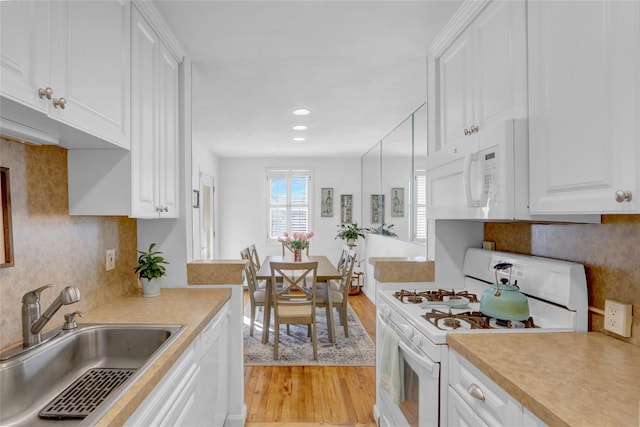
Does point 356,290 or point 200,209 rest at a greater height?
point 200,209

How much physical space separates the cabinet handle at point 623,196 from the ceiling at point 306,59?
4.16 ft

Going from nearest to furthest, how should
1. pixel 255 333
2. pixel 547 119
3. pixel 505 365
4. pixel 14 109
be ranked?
pixel 14 109 → pixel 505 365 → pixel 547 119 → pixel 255 333

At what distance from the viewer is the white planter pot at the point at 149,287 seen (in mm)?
2045

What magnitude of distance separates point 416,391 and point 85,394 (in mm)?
1304

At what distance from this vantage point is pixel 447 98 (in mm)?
2014

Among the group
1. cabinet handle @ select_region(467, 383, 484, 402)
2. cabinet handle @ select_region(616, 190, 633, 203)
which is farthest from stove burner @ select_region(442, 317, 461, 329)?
cabinet handle @ select_region(616, 190, 633, 203)

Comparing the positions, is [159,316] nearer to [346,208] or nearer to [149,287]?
[149,287]

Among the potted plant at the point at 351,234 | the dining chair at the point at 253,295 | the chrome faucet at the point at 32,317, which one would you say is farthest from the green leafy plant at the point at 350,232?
the chrome faucet at the point at 32,317

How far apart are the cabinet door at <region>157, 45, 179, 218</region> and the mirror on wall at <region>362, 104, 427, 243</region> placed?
1.84 meters

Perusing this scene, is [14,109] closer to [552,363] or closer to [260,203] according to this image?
[552,363]

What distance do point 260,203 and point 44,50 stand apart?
5.58m

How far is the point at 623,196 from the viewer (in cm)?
98

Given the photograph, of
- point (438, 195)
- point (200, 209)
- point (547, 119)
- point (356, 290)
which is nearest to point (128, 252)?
point (438, 195)

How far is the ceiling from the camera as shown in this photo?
6.04 feet
